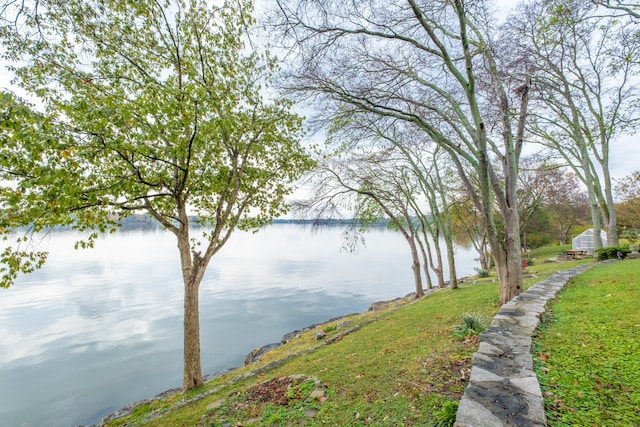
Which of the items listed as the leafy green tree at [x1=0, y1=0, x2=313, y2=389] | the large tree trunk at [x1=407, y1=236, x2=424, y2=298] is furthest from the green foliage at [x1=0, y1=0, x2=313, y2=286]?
the large tree trunk at [x1=407, y1=236, x2=424, y2=298]

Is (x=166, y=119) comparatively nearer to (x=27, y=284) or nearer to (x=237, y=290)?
(x=237, y=290)

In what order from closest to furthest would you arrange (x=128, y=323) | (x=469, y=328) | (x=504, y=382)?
(x=504, y=382) < (x=469, y=328) < (x=128, y=323)

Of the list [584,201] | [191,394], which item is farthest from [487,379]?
[584,201]

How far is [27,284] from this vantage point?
25062mm

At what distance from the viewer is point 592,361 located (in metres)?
2.85

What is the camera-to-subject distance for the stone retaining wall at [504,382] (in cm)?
208

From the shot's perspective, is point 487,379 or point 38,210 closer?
point 487,379

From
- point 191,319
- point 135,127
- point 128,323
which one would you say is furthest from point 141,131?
point 128,323

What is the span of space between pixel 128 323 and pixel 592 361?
20.0 meters

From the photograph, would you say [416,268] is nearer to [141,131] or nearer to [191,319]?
[191,319]

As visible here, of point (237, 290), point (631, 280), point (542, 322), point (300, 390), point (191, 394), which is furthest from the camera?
point (237, 290)

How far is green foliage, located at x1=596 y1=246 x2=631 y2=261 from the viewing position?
12070mm

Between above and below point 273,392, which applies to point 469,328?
above

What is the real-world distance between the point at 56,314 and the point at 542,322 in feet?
79.9
